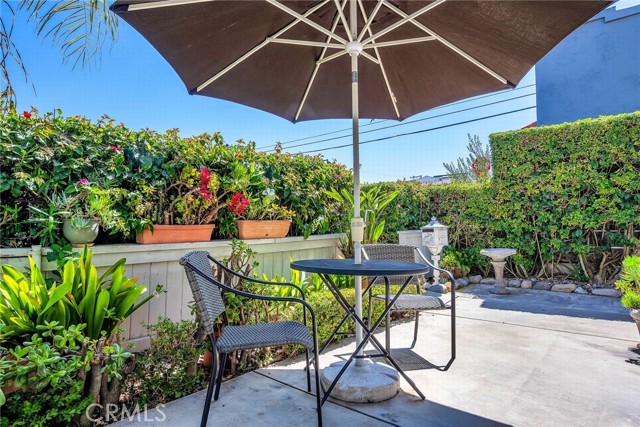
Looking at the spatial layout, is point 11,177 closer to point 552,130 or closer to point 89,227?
point 89,227

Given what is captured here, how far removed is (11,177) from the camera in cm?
221

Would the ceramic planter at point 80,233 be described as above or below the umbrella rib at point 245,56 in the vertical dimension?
below

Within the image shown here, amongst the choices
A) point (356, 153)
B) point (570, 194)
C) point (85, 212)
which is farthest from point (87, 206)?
point (570, 194)

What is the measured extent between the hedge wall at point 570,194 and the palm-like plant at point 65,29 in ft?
19.9

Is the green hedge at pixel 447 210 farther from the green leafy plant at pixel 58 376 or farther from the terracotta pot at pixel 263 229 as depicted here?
the green leafy plant at pixel 58 376

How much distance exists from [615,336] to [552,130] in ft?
12.1

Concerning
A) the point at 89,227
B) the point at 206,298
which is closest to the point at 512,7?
the point at 206,298

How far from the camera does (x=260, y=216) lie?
359 centimetres

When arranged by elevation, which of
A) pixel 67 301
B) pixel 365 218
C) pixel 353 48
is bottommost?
pixel 67 301

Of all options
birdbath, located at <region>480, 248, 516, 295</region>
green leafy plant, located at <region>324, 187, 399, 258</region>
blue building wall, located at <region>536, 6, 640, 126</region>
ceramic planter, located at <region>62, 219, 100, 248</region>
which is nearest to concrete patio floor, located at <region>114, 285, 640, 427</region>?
ceramic planter, located at <region>62, 219, 100, 248</region>

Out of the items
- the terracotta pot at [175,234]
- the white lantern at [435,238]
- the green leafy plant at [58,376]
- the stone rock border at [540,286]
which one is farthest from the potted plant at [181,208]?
the stone rock border at [540,286]

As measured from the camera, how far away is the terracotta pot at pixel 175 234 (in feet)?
9.00

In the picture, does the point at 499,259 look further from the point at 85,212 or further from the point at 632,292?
the point at 85,212

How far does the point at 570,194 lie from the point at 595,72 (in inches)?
171
